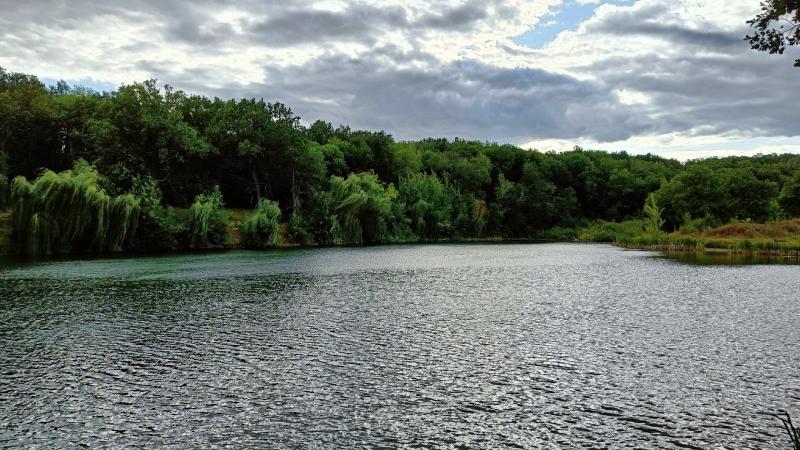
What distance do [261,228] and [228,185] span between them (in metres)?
18.1

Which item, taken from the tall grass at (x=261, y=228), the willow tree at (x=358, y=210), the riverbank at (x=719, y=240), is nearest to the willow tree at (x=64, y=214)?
the riverbank at (x=719, y=240)

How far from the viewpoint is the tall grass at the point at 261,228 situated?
65250mm

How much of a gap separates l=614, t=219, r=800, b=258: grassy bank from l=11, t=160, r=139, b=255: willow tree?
6245 cm

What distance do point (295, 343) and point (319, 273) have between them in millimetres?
20751

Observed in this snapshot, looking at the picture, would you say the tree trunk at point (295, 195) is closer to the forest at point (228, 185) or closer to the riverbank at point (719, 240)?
the forest at point (228, 185)

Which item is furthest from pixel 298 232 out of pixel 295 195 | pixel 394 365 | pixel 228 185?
pixel 394 365

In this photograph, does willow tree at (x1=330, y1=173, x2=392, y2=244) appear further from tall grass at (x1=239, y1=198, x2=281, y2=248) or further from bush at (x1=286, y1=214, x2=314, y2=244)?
tall grass at (x1=239, y1=198, x2=281, y2=248)

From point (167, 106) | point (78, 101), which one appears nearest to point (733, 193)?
point (167, 106)

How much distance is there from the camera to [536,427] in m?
10.9

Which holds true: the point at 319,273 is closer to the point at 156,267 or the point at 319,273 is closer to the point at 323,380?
the point at 156,267

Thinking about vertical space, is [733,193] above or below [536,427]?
above

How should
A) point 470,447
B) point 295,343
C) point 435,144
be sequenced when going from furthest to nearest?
point 435,144
point 295,343
point 470,447

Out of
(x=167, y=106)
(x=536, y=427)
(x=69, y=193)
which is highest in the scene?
(x=167, y=106)

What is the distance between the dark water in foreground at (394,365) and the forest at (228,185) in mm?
26047
